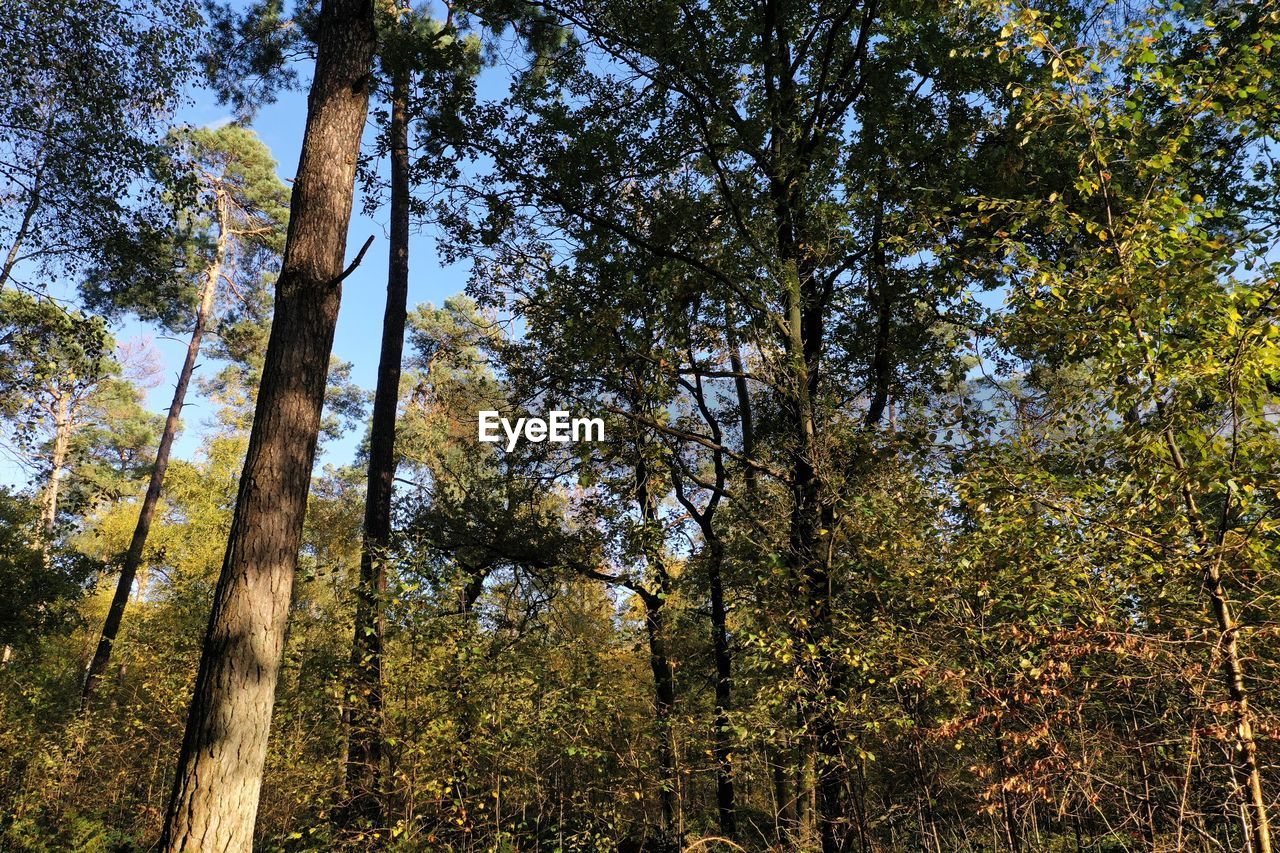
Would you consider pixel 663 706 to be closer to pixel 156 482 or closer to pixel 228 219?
pixel 156 482

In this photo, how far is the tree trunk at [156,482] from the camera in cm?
1233

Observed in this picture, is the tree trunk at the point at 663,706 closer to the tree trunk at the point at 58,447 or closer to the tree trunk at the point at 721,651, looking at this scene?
the tree trunk at the point at 721,651

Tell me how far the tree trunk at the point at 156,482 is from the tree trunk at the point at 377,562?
21.0 ft

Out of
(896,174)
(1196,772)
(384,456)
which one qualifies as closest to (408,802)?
(384,456)

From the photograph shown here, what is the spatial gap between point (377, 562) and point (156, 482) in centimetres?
1118

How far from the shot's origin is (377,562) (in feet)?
19.0

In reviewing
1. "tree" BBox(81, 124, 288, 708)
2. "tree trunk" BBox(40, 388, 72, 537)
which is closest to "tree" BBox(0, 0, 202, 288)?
"tree" BBox(81, 124, 288, 708)

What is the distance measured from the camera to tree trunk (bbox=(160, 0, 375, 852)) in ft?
9.95

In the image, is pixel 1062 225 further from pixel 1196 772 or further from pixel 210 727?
pixel 210 727

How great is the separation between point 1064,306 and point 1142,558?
4.02 feet

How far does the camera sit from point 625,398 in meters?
8.12

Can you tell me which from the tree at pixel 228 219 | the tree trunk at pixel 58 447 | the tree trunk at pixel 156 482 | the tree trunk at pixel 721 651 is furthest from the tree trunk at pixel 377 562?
the tree trunk at pixel 58 447

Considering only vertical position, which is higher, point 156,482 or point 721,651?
point 156,482

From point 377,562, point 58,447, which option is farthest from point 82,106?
point 58,447
